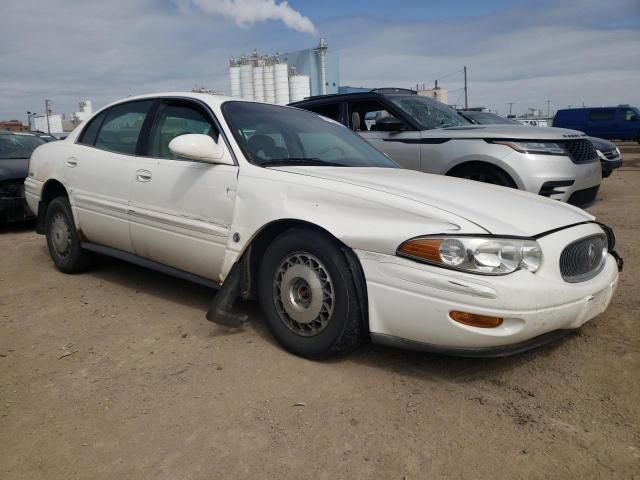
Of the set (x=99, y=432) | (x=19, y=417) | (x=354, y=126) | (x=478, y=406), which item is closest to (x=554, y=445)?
(x=478, y=406)

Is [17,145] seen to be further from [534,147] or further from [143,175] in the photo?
[534,147]

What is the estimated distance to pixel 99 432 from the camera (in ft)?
7.73

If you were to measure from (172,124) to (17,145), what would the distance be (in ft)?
19.3

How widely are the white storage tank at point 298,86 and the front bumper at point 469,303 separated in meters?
41.5

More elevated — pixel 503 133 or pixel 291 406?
pixel 503 133

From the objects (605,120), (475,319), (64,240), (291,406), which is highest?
(605,120)

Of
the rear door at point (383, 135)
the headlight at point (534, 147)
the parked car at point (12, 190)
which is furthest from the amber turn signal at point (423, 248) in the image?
the parked car at point (12, 190)

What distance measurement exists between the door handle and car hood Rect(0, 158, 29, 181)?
4.35 meters

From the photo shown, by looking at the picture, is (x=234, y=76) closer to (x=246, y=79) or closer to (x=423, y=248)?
(x=246, y=79)

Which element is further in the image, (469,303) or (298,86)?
(298,86)

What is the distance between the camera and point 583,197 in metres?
5.85

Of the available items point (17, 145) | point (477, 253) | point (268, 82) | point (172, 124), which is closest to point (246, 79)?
point (268, 82)

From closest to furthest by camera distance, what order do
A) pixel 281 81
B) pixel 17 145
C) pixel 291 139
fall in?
pixel 291 139, pixel 17 145, pixel 281 81

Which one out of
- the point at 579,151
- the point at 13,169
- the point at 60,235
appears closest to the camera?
the point at 60,235
